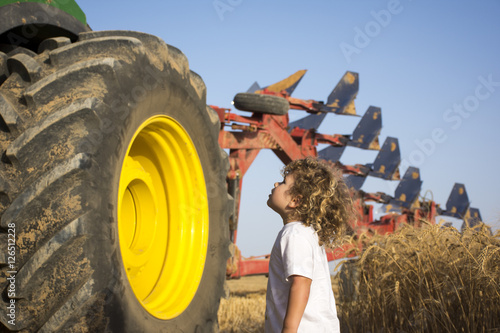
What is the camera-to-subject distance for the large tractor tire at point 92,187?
5.60 feet

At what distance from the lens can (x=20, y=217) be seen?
169 cm

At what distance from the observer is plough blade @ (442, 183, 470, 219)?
1248 centimetres

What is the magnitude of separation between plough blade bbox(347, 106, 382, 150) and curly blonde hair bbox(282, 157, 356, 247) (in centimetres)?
622

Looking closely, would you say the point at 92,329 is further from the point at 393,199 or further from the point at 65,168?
the point at 393,199

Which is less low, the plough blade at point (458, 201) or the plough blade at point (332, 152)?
the plough blade at point (332, 152)

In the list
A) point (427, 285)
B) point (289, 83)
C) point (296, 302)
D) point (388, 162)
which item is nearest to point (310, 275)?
point (296, 302)

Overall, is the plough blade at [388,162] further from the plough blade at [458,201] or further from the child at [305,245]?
the child at [305,245]

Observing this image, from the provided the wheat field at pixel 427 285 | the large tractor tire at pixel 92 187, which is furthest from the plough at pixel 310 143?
the large tractor tire at pixel 92 187

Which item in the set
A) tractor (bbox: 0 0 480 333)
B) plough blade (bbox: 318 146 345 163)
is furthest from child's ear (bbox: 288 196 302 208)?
plough blade (bbox: 318 146 345 163)

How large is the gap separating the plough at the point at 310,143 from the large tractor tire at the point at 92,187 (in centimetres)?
76

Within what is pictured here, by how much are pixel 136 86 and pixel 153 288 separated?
109 centimetres

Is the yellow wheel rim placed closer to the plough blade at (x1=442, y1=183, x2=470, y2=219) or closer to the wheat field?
the wheat field

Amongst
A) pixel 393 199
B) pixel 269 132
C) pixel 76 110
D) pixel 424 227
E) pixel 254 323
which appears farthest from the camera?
pixel 393 199

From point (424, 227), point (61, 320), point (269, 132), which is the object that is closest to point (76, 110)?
point (61, 320)
